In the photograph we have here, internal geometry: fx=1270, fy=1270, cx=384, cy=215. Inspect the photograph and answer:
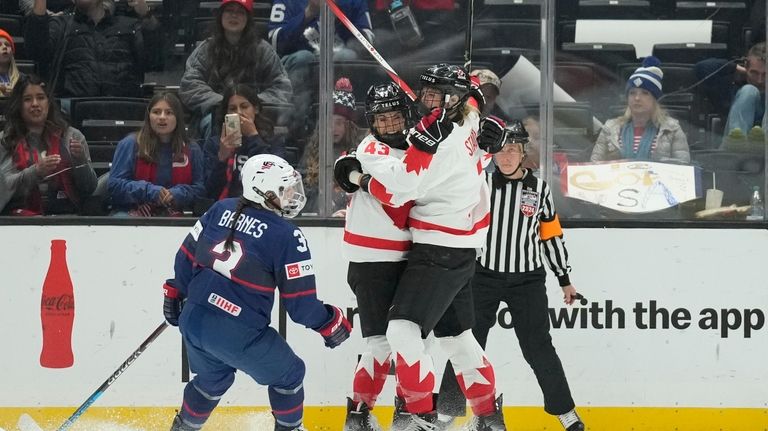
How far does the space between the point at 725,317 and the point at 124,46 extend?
2696 millimetres

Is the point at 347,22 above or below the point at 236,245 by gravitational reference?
above

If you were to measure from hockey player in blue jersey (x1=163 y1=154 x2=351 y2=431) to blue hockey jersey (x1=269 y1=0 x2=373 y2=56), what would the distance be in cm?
103

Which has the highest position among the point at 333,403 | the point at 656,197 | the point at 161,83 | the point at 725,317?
the point at 161,83

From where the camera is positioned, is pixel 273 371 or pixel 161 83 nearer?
pixel 273 371

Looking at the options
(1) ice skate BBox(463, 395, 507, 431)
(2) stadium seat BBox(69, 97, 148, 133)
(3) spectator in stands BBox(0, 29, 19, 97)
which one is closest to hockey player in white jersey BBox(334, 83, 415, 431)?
(1) ice skate BBox(463, 395, 507, 431)

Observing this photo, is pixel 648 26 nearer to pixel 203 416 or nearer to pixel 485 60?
pixel 485 60

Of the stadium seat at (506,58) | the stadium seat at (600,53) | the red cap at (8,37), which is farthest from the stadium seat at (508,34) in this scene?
the red cap at (8,37)

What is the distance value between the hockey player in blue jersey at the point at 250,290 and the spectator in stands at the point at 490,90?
117 centimetres

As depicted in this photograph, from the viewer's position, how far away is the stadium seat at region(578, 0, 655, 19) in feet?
16.9

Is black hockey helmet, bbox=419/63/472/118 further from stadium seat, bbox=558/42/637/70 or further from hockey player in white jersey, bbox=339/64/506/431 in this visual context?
stadium seat, bbox=558/42/637/70

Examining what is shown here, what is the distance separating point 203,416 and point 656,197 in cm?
209

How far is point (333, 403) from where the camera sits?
5.23 metres

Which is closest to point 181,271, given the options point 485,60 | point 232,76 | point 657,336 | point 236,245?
point 236,245

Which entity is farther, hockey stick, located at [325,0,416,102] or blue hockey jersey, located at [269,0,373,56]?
blue hockey jersey, located at [269,0,373,56]
